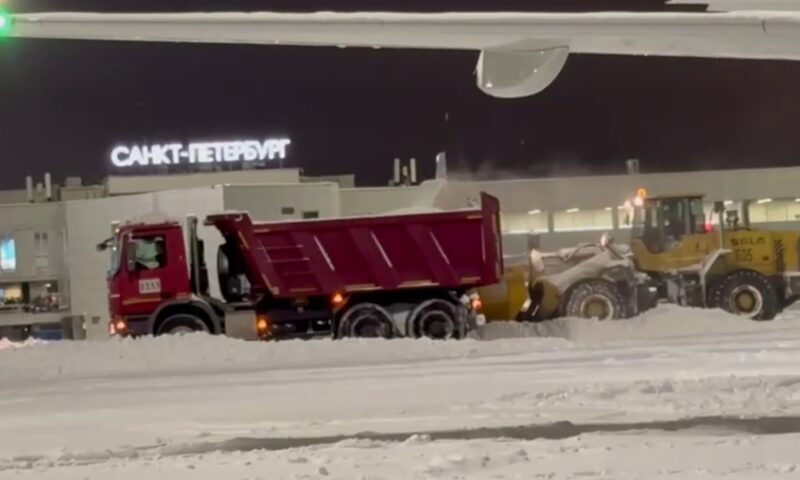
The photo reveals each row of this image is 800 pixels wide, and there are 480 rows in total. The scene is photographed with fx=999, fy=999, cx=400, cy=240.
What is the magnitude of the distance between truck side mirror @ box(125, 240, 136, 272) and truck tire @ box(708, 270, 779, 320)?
1133 cm

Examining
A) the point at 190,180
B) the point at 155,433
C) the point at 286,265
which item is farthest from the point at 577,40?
the point at 190,180

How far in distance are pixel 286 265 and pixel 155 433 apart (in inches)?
364

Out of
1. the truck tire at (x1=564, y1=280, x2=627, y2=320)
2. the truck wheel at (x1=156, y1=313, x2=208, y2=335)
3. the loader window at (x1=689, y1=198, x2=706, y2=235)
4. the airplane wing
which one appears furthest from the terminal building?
the airplane wing

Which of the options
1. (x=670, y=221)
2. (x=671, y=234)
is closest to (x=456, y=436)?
(x=671, y=234)

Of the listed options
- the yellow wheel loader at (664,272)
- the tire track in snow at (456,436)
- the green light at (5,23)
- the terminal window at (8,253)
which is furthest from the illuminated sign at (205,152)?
the green light at (5,23)

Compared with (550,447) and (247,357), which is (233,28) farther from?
(247,357)

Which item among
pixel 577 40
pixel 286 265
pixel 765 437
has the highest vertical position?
pixel 577 40

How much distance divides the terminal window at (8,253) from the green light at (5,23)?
120 feet

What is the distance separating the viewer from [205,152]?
45.9 metres

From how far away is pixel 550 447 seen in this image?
8.09 metres

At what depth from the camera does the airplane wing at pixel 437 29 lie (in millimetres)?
5492

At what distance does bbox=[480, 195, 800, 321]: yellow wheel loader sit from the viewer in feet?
64.3

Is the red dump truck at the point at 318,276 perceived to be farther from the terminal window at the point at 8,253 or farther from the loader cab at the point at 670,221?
the terminal window at the point at 8,253

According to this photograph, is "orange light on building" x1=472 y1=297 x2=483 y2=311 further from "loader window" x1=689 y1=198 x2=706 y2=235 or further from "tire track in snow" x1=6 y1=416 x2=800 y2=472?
"tire track in snow" x1=6 y1=416 x2=800 y2=472
